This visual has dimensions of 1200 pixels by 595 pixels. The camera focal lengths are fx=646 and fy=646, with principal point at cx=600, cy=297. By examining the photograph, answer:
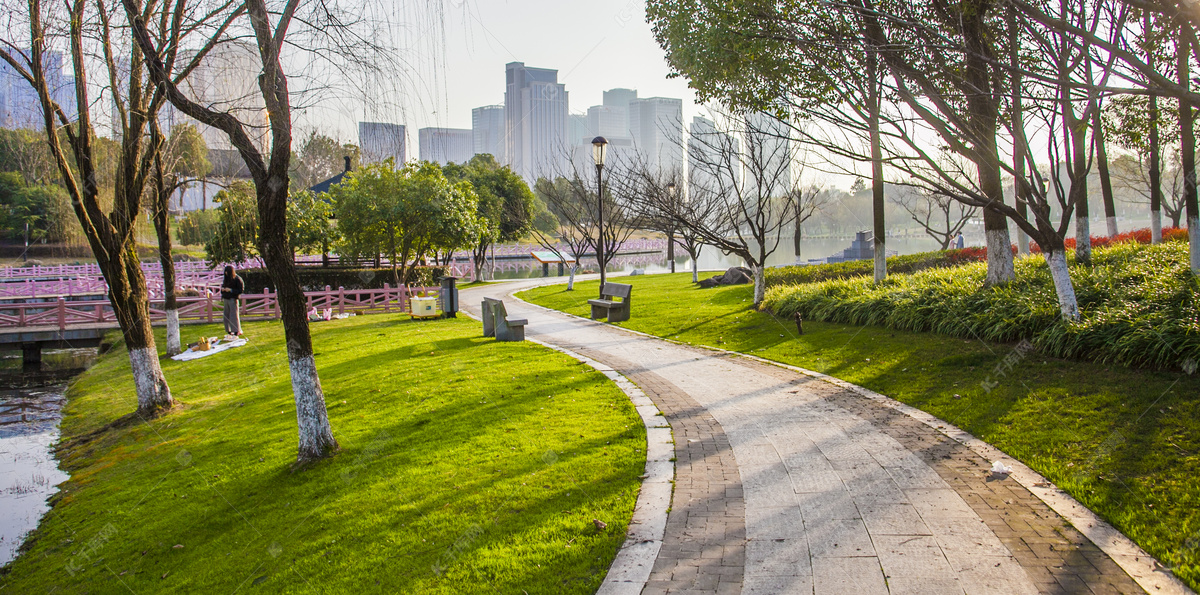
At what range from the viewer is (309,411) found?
20.2ft

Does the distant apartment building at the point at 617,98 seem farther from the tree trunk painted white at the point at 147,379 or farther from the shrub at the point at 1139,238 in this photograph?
the tree trunk painted white at the point at 147,379

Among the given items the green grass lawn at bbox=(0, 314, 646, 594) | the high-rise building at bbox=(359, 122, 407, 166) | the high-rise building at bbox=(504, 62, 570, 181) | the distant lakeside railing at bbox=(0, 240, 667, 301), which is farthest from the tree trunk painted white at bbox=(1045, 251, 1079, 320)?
the distant lakeside railing at bbox=(0, 240, 667, 301)

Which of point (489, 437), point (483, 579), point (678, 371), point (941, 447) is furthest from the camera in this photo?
point (678, 371)

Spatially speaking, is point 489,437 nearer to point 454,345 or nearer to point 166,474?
point 166,474

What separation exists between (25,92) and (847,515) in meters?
10.8

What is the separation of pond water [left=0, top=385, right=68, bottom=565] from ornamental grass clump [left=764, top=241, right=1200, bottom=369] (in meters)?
11.0

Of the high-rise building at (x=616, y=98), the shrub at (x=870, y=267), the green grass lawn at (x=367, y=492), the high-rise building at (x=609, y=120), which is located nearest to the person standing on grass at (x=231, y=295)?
the green grass lawn at (x=367, y=492)

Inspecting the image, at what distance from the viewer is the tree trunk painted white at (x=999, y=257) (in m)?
10.5

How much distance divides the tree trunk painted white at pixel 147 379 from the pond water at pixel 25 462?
1.20 meters

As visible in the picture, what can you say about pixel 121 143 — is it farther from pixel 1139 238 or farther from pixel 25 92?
pixel 1139 238

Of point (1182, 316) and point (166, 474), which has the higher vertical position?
point (1182, 316)

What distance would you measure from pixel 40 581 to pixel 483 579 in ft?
13.1

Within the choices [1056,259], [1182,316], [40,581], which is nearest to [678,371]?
[1056,259]

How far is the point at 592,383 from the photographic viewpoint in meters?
8.67
